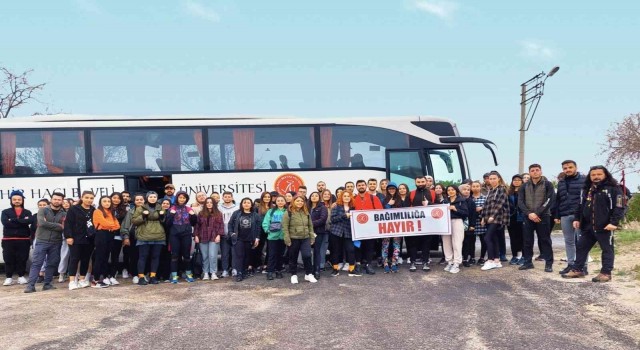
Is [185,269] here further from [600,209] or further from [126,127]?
[600,209]

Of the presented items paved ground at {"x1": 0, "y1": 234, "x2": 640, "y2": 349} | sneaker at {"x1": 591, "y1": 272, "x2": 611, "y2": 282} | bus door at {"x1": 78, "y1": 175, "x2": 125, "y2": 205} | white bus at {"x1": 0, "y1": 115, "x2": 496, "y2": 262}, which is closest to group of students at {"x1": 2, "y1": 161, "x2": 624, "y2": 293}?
sneaker at {"x1": 591, "y1": 272, "x2": 611, "y2": 282}

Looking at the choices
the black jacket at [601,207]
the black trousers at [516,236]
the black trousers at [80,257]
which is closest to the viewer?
the black jacket at [601,207]

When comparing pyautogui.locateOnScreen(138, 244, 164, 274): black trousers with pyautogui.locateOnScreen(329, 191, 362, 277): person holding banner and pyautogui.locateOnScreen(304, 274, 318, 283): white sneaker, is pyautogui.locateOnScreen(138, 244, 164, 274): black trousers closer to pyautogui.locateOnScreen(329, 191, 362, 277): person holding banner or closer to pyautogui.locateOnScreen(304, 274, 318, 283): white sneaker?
pyautogui.locateOnScreen(304, 274, 318, 283): white sneaker

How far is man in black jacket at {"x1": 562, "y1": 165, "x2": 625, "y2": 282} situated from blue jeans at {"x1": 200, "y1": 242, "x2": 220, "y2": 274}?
6255 mm

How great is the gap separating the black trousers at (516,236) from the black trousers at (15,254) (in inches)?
376

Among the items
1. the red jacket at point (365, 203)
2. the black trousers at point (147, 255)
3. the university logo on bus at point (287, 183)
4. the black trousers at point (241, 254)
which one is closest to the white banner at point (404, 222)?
the red jacket at point (365, 203)

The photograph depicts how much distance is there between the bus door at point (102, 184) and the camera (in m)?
11.0

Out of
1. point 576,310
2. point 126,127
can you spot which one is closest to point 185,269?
point 126,127

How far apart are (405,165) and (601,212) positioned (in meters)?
4.57

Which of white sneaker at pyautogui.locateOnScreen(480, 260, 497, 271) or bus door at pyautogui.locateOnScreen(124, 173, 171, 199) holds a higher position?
bus door at pyautogui.locateOnScreen(124, 173, 171, 199)

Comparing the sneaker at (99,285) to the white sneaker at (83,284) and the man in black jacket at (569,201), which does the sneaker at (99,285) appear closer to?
the white sneaker at (83,284)

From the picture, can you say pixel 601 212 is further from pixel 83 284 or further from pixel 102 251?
pixel 83 284

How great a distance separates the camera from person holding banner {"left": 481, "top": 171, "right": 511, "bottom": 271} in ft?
31.5

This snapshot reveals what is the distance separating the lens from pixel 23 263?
33.4 ft
